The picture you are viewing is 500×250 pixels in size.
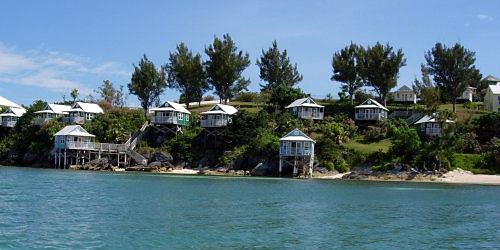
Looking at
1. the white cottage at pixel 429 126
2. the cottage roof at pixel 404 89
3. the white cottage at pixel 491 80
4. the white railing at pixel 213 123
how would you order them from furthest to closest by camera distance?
1. the white cottage at pixel 491 80
2. the cottage roof at pixel 404 89
3. the white railing at pixel 213 123
4. the white cottage at pixel 429 126

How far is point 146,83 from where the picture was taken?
98.5 m

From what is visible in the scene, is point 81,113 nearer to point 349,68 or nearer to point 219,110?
point 219,110

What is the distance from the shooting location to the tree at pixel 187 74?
96.2 meters

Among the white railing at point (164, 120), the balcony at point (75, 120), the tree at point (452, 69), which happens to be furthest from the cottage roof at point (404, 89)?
the balcony at point (75, 120)

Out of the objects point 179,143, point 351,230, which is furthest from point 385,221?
point 179,143

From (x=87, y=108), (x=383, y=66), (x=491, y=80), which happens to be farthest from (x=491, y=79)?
(x=87, y=108)

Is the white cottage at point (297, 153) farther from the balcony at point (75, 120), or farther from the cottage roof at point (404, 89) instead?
the cottage roof at point (404, 89)

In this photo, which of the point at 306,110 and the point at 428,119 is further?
the point at 306,110

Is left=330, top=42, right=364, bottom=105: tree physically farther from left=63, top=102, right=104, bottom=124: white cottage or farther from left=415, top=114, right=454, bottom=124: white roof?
left=63, top=102, right=104, bottom=124: white cottage

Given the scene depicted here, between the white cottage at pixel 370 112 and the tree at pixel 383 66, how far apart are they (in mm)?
6201

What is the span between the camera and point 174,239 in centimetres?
2186

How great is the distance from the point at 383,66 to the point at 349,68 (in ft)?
20.3

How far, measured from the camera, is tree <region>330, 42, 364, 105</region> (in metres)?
91.3

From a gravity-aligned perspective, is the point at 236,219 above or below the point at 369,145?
below
